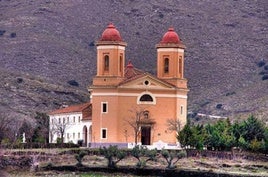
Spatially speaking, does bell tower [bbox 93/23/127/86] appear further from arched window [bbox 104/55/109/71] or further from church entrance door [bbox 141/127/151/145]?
church entrance door [bbox 141/127/151/145]

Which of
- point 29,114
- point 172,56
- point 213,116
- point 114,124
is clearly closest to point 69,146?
point 114,124

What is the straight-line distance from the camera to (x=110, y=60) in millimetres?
138500

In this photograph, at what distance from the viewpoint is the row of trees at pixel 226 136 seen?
131 m

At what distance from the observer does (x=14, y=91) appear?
173500 mm

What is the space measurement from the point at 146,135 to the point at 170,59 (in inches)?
345

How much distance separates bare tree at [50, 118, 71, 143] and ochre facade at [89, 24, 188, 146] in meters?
8.98

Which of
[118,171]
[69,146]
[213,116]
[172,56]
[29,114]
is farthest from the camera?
[213,116]

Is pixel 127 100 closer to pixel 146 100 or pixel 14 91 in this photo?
pixel 146 100

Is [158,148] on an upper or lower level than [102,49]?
lower

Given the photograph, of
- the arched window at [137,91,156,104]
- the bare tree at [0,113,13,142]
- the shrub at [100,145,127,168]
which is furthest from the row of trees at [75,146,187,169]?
the bare tree at [0,113,13,142]

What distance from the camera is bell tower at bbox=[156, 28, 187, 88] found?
141 meters

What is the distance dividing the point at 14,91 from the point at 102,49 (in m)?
36.7

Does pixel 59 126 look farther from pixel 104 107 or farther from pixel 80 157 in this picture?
pixel 80 157

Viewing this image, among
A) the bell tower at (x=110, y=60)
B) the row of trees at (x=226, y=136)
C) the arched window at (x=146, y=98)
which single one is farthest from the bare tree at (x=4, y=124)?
the row of trees at (x=226, y=136)
